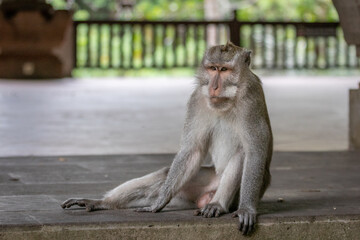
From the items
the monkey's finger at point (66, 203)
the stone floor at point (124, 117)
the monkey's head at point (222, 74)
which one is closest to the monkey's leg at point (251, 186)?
the monkey's head at point (222, 74)

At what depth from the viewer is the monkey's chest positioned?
4.57 meters

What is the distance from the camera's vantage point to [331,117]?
11305mm

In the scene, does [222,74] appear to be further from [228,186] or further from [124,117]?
[124,117]

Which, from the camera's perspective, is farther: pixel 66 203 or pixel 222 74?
pixel 66 203

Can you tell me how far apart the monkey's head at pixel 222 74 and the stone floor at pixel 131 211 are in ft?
1.88

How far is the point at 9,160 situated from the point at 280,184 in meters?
2.18

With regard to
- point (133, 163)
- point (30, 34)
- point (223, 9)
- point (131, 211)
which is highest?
point (131, 211)

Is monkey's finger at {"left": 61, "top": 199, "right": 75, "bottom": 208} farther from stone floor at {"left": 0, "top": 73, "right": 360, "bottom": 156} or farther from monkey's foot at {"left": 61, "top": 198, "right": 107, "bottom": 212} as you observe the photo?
stone floor at {"left": 0, "top": 73, "right": 360, "bottom": 156}

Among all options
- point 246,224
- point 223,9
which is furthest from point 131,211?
point 223,9

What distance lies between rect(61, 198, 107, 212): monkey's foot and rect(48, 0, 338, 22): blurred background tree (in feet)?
86.5

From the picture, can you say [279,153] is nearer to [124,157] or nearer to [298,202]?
[124,157]

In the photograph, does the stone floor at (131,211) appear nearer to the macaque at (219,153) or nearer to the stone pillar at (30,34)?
the macaque at (219,153)

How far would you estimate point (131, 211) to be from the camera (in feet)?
15.2

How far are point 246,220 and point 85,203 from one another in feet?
2.73
